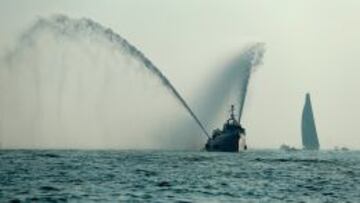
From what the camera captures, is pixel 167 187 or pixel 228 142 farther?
pixel 228 142

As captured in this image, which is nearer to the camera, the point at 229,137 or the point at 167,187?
the point at 167,187

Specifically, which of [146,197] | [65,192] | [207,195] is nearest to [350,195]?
[207,195]

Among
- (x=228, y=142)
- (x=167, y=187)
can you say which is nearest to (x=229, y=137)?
(x=228, y=142)

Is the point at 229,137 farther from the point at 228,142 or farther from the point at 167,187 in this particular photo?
the point at 167,187

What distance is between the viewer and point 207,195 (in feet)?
161

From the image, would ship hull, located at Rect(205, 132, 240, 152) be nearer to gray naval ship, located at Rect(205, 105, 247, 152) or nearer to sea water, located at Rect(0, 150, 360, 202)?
gray naval ship, located at Rect(205, 105, 247, 152)

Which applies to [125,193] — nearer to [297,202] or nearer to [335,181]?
[297,202]

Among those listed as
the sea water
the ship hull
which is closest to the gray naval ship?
the ship hull

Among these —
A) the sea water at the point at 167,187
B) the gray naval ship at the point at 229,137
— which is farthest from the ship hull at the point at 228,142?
the sea water at the point at 167,187

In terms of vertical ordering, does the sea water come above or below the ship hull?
Answer: below

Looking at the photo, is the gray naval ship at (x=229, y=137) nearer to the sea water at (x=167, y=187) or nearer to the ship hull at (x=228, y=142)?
the ship hull at (x=228, y=142)

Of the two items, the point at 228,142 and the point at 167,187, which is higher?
the point at 228,142

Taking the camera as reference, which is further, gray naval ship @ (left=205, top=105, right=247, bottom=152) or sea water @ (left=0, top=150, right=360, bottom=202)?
gray naval ship @ (left=205, top=105, right=247, bottom=152)

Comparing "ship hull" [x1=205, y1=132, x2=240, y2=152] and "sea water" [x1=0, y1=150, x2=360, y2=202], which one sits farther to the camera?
"ship hull" [x1=205, y1=132, x2=240, y2=152]
